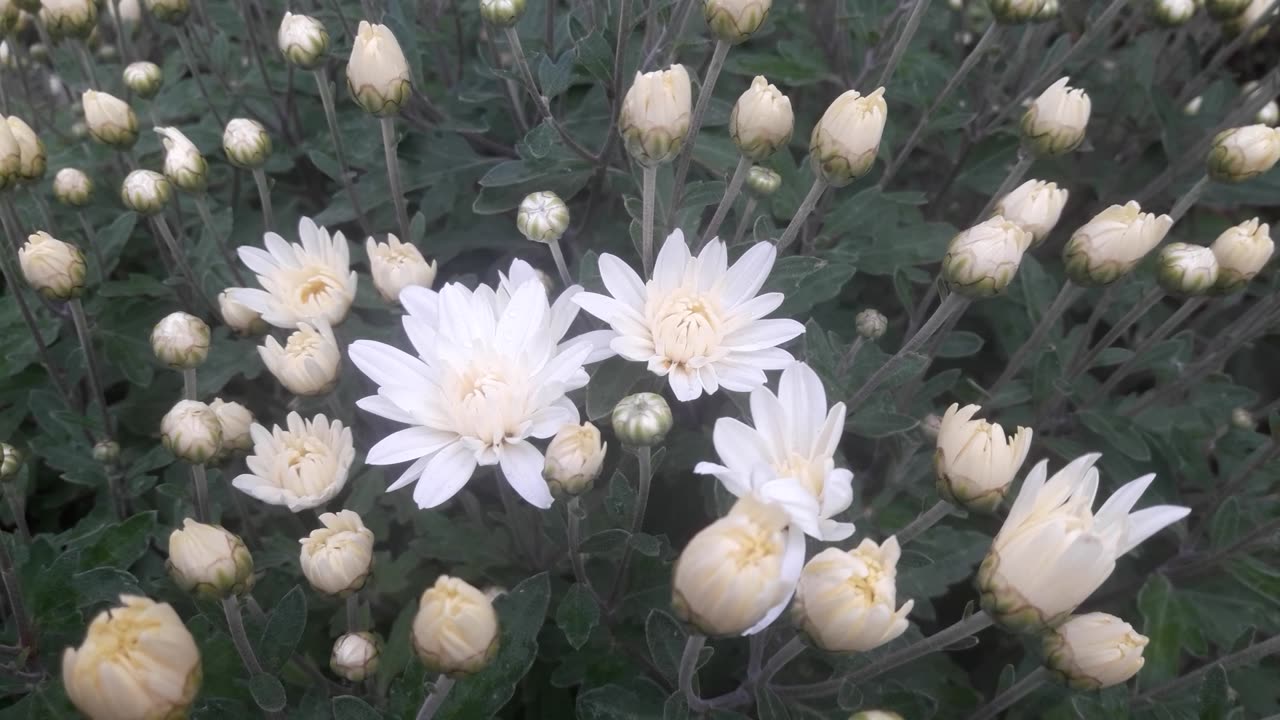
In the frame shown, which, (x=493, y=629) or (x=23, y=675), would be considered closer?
(x=493, y=629)

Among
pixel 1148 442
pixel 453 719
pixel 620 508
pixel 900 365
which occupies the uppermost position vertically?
pixel 900 365

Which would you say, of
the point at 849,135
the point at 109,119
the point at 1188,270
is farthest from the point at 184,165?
the point at 1188,270

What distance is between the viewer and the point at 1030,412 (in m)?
2.99

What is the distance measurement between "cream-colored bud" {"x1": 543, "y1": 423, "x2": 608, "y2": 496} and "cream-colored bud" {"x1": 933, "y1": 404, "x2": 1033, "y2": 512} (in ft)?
2.26

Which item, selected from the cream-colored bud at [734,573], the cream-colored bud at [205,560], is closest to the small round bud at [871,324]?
the cream-colored bud at [734,573]

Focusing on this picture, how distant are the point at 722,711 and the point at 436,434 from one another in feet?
2.83

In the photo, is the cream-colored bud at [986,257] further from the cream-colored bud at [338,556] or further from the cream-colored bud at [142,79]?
the cream-colored bud at [142,79]

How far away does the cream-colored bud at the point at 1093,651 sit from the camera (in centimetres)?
163

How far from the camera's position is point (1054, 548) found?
4.87 feet

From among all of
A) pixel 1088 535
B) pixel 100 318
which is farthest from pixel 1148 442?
pixel 100 318

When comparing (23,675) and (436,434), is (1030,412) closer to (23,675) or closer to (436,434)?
(436,434)

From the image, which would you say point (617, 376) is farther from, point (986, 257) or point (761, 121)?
point (986, 257)

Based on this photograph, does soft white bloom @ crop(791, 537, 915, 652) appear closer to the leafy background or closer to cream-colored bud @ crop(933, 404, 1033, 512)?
cream-colored bud @ crop(933, 404, 1033, 512)

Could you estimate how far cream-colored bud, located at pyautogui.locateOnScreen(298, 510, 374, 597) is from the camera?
182cm
